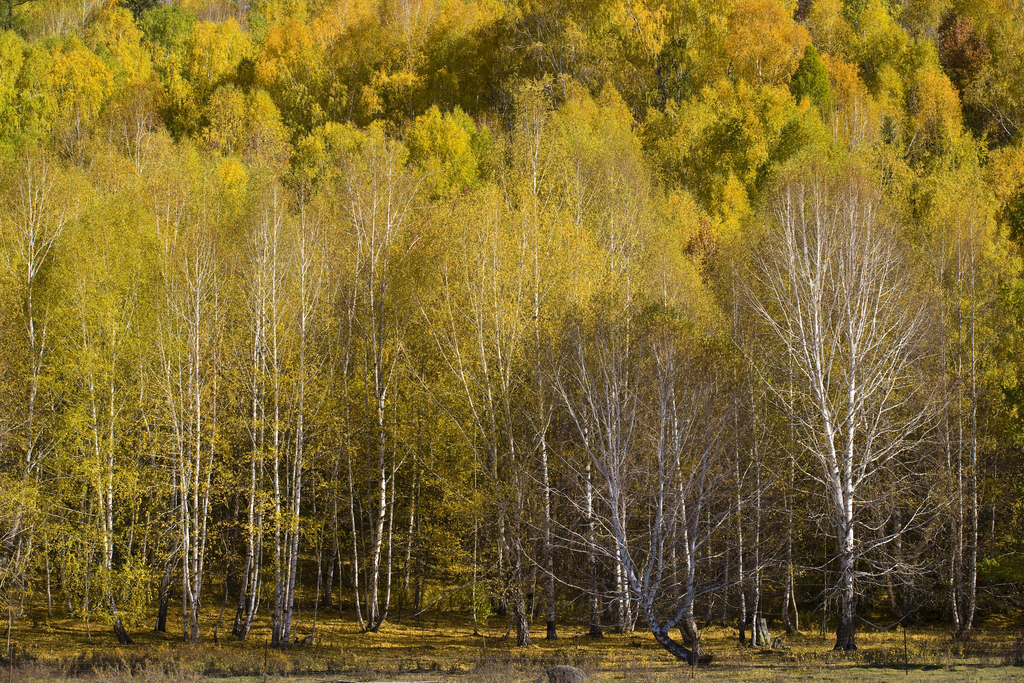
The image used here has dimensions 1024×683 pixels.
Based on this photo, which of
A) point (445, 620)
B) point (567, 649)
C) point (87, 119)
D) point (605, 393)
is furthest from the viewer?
point (87, 119)

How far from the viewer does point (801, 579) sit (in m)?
31.1

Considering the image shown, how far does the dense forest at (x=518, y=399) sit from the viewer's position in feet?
71.5

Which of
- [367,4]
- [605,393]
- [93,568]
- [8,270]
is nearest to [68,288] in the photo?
[8,270]

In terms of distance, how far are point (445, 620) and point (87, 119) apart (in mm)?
40032

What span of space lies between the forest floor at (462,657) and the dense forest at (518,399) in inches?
34.4

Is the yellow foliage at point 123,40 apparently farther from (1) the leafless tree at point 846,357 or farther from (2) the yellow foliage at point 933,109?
(1) the leafless tree at point 846,357

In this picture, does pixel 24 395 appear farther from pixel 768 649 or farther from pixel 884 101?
pixel 884 101

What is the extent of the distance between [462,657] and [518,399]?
6185 millimetres

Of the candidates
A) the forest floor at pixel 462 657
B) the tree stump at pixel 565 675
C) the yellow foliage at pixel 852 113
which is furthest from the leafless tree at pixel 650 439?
the yellow foliage at pixel 852 113

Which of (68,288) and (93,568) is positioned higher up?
(68,288)

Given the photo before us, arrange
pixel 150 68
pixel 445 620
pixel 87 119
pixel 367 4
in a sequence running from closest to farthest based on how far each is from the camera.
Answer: pixel 445 620 < pixel 87 119 < pixel 150 68 < pixel 367 4

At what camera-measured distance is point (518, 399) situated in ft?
77.0

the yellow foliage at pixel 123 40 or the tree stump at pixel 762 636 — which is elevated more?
the yellow foliage at pixel 123 40

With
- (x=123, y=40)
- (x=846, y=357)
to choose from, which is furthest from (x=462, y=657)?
(x=123, y=40)
